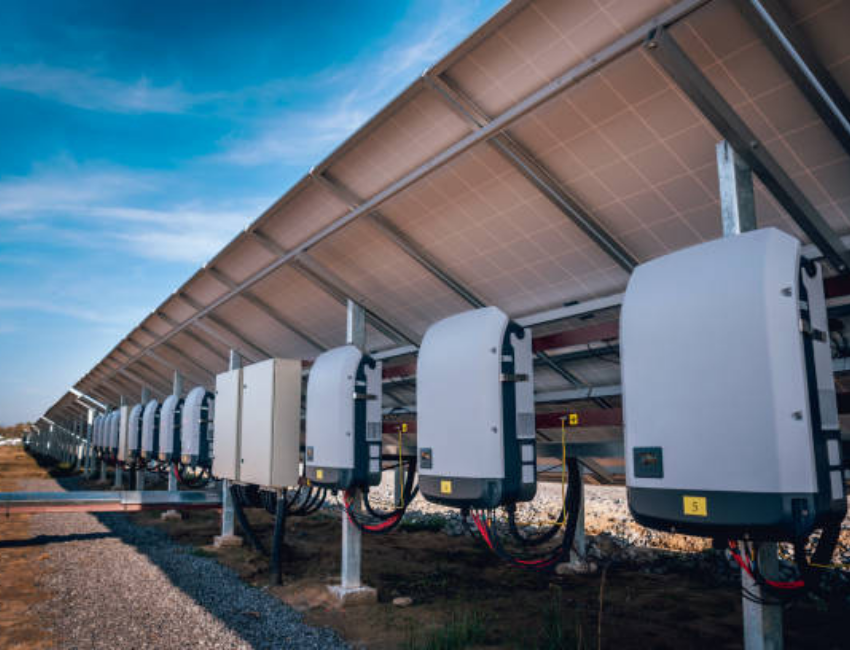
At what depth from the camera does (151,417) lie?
15.3 m

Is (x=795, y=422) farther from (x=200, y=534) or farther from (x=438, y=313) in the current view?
(x=200, y=534)

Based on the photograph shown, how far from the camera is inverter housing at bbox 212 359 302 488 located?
315 inches

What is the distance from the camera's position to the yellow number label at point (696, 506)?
3261 millimetres

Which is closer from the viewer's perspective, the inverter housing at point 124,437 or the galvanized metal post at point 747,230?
the galvanized metal post at point 747,230

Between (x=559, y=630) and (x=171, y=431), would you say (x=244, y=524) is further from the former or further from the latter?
(x=559, y=630)

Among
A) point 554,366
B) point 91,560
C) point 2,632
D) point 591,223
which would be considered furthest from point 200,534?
point 591,223

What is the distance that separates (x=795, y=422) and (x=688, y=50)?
90.2 inches

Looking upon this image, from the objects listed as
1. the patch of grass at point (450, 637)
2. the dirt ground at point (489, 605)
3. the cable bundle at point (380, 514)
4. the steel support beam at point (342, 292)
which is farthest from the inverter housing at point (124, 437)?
the patch of grass at point (450, 637)

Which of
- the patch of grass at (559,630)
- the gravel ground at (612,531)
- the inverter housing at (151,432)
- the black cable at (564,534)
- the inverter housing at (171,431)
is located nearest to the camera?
the black cable at (564,534)

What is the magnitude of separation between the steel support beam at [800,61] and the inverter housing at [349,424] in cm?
462

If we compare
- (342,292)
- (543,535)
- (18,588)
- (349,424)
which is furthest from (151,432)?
(543,535)

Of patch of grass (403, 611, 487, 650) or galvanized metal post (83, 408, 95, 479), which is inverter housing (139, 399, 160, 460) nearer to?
patch of grass (403, 611, 487, 650)

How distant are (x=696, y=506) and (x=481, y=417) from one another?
1845mm

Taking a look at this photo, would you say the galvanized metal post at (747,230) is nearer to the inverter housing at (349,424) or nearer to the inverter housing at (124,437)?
the inverter housing at (349,424)
